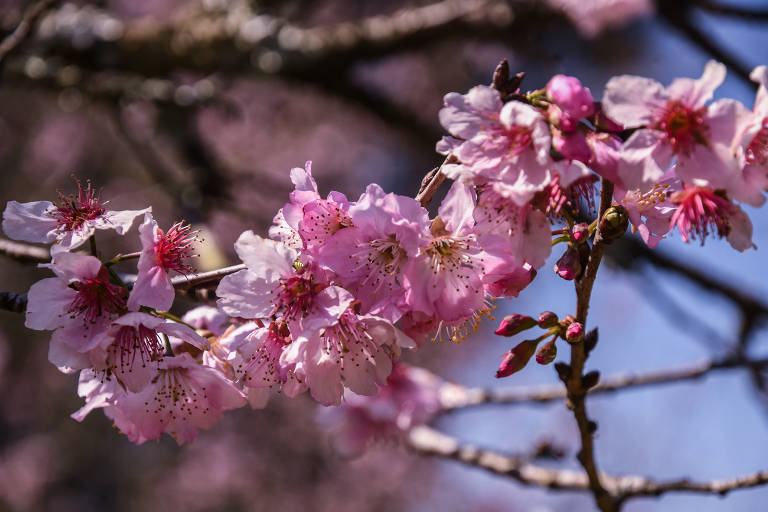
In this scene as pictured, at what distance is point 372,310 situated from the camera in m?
1.12

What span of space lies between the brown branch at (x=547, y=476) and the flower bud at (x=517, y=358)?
20.0 inches

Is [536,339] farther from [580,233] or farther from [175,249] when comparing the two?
[175,249]

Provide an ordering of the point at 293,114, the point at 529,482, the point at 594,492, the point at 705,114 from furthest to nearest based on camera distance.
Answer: the point at 293,114, the point at 529,482, the point at 594,492, the point at 705,114

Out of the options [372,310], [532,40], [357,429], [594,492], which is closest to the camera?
[372,310]

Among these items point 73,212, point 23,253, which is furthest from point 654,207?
point 23,253

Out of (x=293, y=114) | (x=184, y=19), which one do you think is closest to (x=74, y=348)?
(x=184, y=19)

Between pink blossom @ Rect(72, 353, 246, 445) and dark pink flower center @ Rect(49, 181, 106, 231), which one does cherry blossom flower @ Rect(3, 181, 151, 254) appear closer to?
dark pink flower center @ Rect(49, 181, 106, 231)

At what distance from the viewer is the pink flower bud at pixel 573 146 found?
99cm

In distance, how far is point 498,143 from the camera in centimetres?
108

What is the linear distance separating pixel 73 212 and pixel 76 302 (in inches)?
9.3

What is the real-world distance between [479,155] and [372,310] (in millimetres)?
340

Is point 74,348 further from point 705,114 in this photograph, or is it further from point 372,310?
point 705,114

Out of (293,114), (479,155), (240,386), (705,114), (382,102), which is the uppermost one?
(705,114)

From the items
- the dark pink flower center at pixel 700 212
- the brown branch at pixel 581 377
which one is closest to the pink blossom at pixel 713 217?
the dark pink flower center at pixel 700 212
